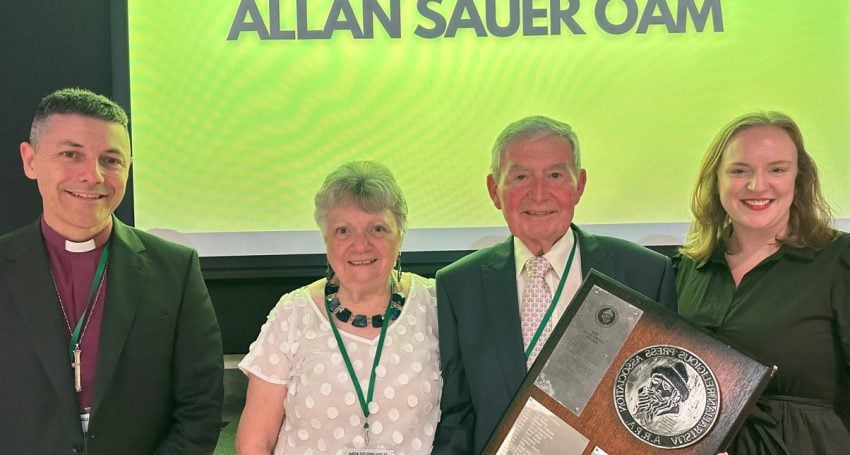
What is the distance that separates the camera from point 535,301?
227cm

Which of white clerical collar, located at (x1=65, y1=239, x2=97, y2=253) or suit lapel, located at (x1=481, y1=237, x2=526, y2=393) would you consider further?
white clerical collar, located at (x1=65, y1=239, x2=97, y2=253)

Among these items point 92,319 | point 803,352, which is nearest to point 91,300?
point 92,319

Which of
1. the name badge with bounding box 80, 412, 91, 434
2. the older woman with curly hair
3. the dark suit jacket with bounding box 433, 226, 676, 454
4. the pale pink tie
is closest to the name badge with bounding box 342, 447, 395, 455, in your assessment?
the older woman with curly hair

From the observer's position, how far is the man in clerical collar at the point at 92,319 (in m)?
2.13

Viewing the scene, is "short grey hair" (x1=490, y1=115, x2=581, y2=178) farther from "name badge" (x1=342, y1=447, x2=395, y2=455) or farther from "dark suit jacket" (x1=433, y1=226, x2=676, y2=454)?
"name badge" (x1=342, y1=447, x2=395, y2=455)

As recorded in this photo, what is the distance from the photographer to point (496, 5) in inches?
165

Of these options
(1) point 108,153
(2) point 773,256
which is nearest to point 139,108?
(1) point 108,153

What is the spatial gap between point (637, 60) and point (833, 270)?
2351 millimetres

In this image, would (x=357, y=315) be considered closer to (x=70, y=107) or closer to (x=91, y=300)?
(x=91, y=300)

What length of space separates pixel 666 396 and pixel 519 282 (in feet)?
2.14

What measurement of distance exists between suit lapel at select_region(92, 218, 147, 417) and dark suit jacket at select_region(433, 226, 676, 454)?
1005mm

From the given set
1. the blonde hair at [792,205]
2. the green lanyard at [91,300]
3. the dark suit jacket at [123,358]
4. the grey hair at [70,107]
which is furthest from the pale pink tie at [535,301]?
the grey hair at [70,107]

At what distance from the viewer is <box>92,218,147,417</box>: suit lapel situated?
2168 mm

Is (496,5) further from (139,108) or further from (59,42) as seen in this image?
(59,42)
